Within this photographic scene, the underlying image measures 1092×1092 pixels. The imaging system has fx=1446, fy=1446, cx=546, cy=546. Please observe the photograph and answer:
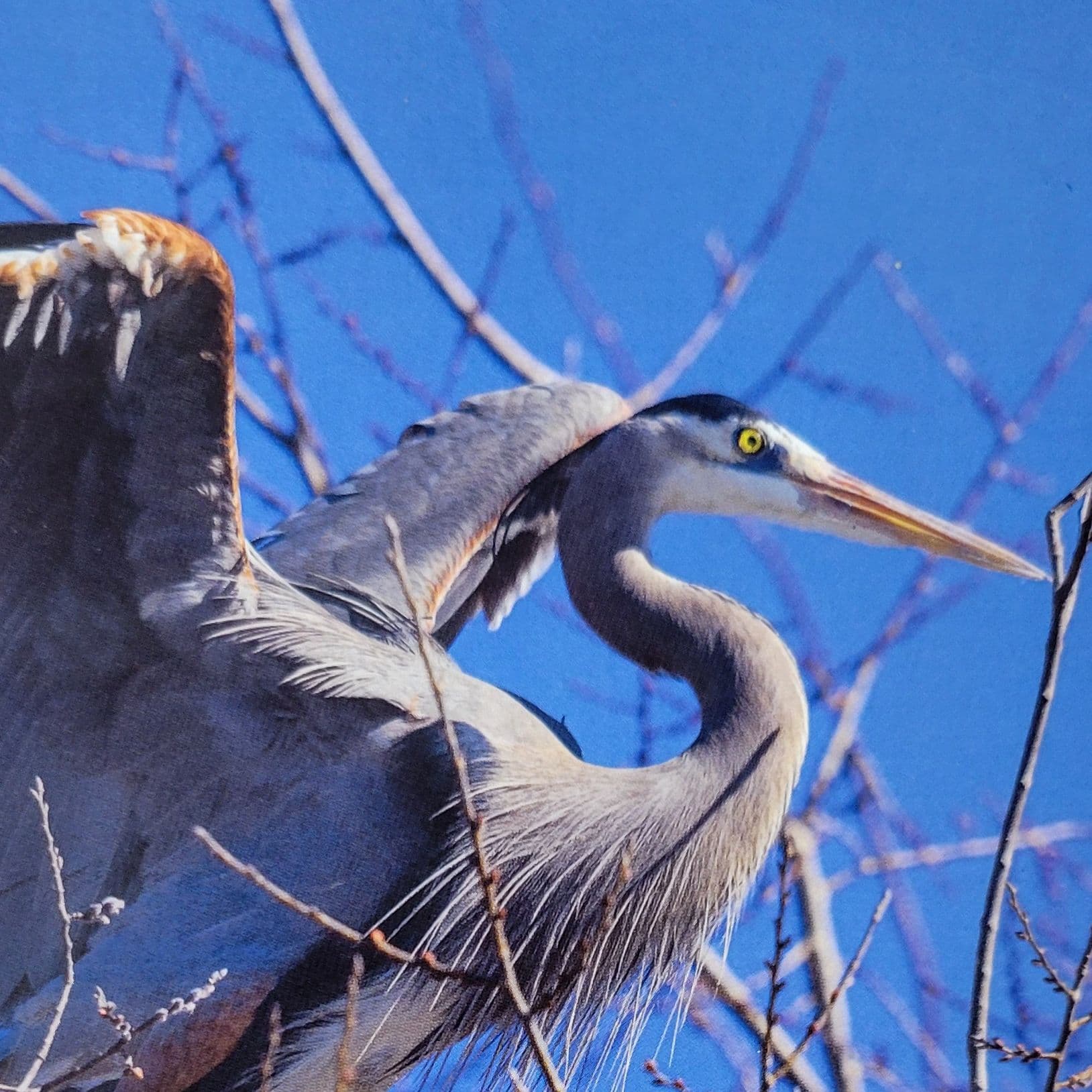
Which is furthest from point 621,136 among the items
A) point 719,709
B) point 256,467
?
point 719,709

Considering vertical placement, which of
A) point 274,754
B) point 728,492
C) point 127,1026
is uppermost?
point 728,492

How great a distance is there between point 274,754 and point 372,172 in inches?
28.1

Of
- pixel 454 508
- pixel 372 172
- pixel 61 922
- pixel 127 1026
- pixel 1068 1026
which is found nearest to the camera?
pixel 1068 1026

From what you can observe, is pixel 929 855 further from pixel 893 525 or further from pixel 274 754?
pixel 274 754

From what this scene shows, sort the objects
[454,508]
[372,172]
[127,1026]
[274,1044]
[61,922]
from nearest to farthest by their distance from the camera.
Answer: [127,1026] → [274,1044] → [61,922] → [372,172] → [454,508]

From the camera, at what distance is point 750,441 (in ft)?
5.84

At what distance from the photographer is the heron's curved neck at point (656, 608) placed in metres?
1.66

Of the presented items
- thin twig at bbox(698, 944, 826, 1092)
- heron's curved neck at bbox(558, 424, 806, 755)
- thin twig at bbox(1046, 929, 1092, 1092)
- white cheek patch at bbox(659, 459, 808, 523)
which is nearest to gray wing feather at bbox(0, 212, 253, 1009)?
heron's curved neck at bbox(558, 424, 806, 755)

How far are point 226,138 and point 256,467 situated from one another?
1.32 feet

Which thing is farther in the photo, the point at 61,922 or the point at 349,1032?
the point at 61,922

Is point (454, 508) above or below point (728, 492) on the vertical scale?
below

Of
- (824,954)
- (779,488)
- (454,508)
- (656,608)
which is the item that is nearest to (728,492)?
(779,488)

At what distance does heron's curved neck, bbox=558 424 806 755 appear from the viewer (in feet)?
5.44

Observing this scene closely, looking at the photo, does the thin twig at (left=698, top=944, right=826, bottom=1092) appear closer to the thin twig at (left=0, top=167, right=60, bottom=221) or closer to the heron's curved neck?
the heron's curved neck
